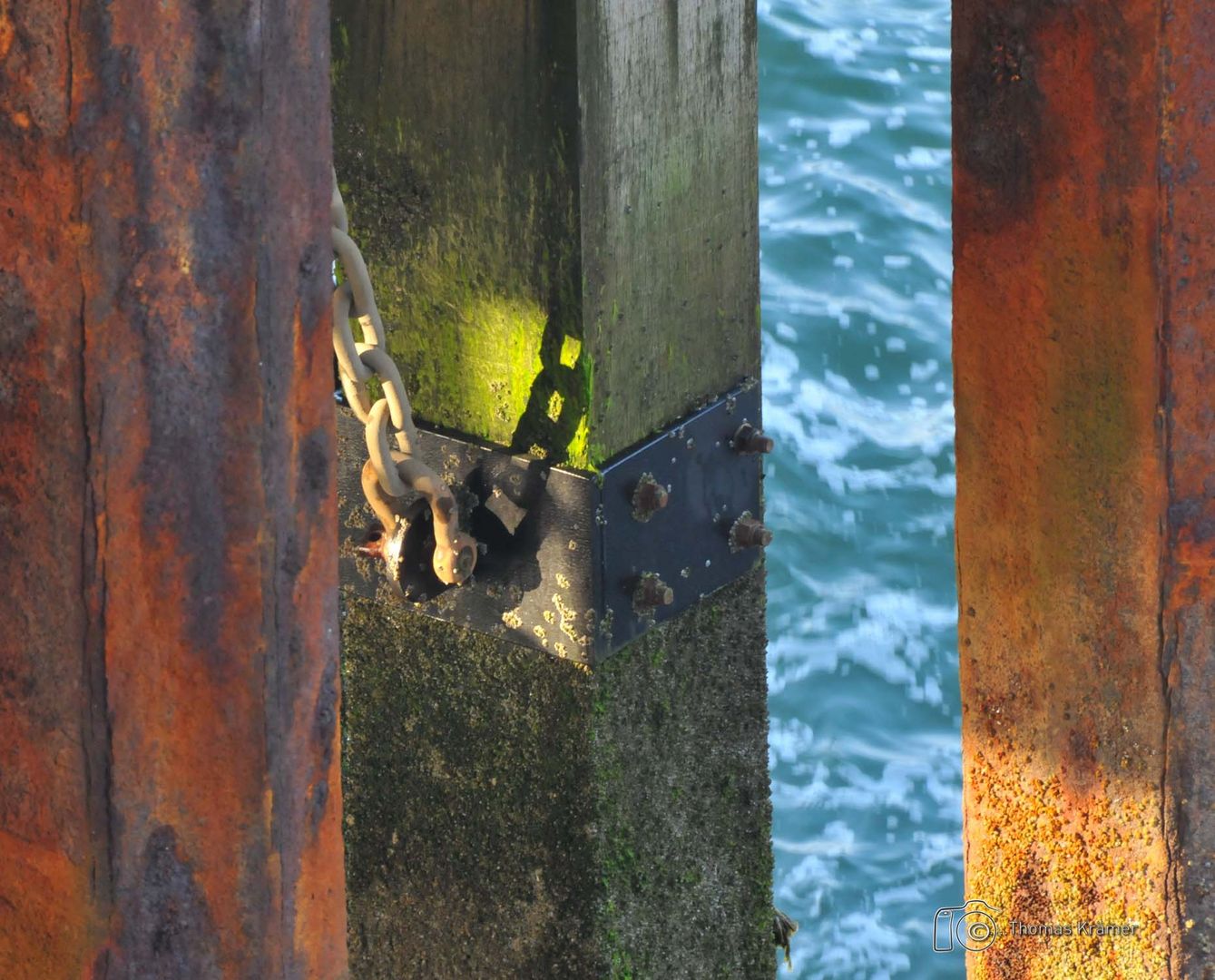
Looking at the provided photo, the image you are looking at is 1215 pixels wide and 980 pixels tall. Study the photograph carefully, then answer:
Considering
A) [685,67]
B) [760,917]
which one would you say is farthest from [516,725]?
[685,67]

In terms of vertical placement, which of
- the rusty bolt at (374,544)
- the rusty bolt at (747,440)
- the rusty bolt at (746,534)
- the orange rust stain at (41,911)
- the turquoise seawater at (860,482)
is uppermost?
the orange rust stain at (41,911)

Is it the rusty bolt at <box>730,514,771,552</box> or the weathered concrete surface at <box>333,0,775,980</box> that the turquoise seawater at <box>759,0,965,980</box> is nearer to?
the weathered concrete surface at <box>333,0,775,980</box>

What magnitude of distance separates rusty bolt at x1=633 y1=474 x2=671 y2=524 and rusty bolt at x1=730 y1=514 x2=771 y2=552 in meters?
0.22

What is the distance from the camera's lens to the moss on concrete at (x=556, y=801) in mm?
2623

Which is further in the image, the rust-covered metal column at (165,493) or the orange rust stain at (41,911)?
the orange rust stain at (41,911)

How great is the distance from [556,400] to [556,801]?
512mm

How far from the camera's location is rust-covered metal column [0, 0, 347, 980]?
4.94 ft

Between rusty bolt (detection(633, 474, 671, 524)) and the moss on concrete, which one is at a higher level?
rusty bolt (detection(633, 474, 671, 524))

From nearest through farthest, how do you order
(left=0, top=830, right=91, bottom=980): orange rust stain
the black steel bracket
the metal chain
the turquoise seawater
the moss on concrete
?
1. (left=0, top=830, right=91, bottom=980): orange rust stain
2. the metal chain
3. the black steel bracket
4. the moss on concrete
5. the turquoise seawater

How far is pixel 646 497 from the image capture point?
2.55 m

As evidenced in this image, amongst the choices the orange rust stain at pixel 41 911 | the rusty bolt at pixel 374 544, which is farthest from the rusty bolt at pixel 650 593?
the orange rust stain at pixel 41 911

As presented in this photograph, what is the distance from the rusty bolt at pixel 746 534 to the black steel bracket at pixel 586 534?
0.06ft

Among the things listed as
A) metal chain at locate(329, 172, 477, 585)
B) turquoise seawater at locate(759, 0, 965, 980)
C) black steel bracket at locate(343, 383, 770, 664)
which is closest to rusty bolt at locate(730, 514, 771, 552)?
black steel bracket at locate(343, 383, 770, 664)

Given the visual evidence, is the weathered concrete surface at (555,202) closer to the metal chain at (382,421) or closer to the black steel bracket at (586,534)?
the black steel bracket at (586,534)
